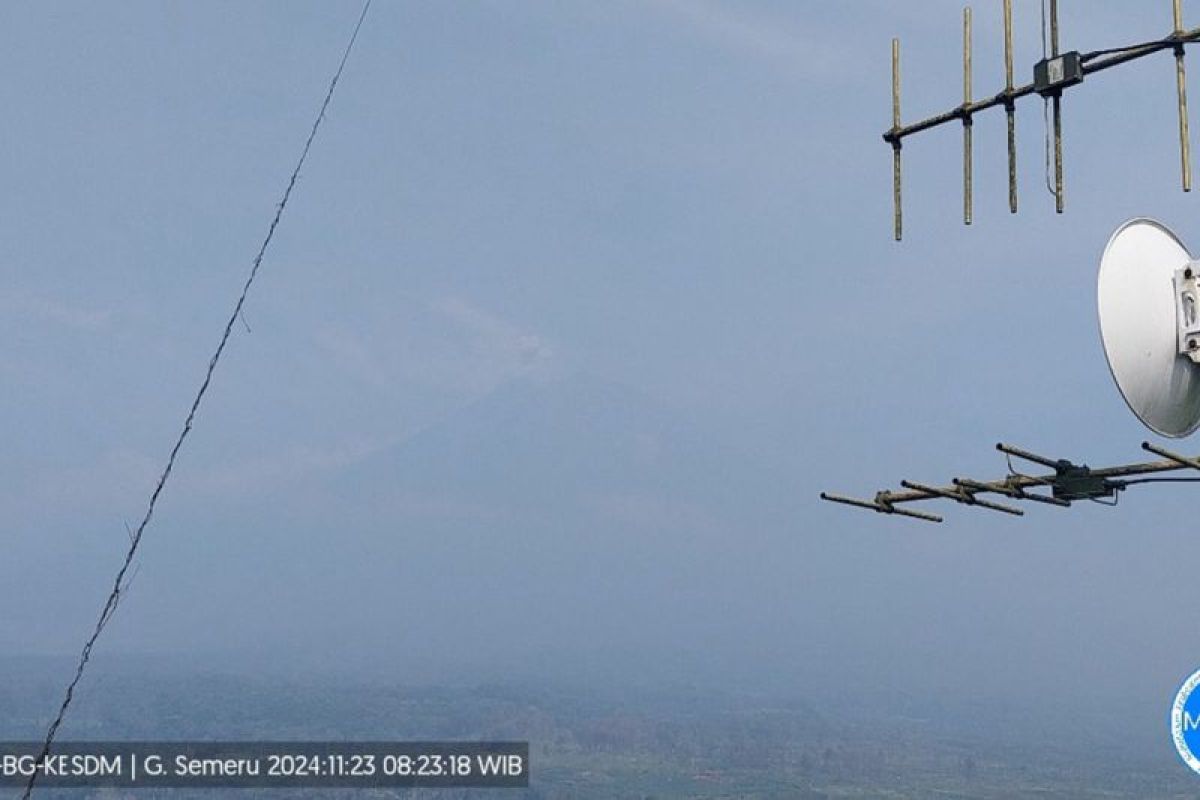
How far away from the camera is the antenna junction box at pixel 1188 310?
8398 mm

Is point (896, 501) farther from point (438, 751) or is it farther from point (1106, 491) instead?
point (438, 751)

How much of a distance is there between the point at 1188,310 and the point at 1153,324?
0.24 meters

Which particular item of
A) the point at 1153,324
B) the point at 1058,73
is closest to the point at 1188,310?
the point at 1153,324

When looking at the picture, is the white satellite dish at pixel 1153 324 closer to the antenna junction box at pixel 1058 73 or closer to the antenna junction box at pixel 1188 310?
the antenna junction box at pixel 1188 310

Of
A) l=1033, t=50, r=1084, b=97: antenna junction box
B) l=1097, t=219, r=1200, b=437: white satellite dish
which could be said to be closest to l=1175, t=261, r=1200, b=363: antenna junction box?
l=1097, t=219, r=1200, b=437: white satellite dish

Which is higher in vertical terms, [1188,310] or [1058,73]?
[1058,73]

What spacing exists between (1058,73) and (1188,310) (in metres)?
1.62

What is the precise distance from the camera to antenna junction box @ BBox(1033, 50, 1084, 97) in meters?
8.69

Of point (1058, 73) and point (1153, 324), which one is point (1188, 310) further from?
point (1058, 73)

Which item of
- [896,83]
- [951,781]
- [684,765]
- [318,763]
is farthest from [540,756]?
[896,83]

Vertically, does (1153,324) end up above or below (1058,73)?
below

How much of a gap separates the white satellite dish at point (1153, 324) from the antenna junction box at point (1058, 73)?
963mm

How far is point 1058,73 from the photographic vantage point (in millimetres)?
8766

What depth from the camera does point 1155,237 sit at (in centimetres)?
855
